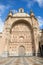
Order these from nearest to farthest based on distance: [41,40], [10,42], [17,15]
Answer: [41,40] < [10,42] < [17,15]

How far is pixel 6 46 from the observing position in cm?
3044

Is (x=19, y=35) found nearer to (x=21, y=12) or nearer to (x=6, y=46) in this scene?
(x=6, y=46)

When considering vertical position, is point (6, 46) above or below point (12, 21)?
below

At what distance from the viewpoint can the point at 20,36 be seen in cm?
3322

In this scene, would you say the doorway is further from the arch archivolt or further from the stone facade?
the arch archivolt

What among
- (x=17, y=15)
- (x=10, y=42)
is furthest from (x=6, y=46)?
(x=17, y=15)

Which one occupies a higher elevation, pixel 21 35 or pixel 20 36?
pixel 21 35

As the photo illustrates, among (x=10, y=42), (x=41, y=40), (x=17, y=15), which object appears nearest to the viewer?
(x=41, y=40)

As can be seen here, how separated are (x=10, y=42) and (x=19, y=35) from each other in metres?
3.02

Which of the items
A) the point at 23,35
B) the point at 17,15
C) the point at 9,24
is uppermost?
the point at 17,15

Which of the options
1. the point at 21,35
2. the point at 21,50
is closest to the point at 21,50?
the point at 21,50

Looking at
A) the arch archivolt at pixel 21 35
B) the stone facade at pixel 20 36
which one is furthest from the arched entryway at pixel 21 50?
the arch archivolt at pixel 21 35

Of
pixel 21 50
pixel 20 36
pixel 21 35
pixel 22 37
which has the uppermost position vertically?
pixel 21 35

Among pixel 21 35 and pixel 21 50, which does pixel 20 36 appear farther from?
pixel 21 50
